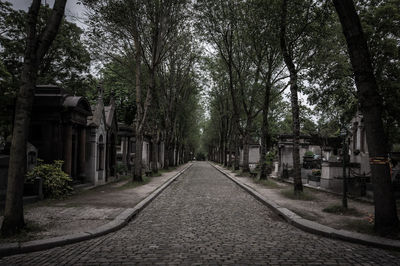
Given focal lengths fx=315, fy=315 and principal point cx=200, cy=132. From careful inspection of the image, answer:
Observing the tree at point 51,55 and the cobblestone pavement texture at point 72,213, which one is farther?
the tree at point 51,55

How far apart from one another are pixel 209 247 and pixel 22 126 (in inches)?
170

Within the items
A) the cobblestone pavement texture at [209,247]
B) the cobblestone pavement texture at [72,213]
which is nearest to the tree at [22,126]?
the cobblestone pavement texture at [72,213]

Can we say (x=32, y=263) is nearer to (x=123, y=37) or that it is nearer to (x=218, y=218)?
(x=218, y=218)

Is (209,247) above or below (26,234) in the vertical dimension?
below

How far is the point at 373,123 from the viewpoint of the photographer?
6539 mm

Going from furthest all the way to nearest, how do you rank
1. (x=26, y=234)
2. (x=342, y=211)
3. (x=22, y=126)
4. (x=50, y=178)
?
1. (x=50, y=178)
2. (x=342, y=211)
3. (x=22, y=126)
4. (x=26, y=234)

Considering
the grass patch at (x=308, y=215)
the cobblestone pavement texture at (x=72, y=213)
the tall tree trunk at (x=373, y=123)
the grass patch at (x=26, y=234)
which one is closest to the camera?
the grass patch at (x=26, y=234)

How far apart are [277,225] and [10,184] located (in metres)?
6.05

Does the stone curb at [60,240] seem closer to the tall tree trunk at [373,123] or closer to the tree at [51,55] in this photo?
the tall tree trunk at [373,123]

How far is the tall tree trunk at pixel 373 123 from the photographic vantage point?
20.8ft

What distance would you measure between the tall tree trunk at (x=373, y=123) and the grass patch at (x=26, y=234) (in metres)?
6.86

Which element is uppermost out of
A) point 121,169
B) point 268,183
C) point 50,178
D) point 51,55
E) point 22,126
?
point 51,55

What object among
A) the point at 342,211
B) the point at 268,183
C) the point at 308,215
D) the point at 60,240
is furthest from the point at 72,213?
the point at 268,183

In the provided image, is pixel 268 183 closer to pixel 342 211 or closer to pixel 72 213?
pixel 342 211
